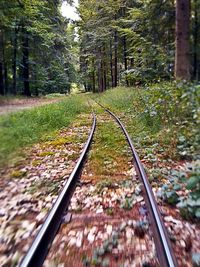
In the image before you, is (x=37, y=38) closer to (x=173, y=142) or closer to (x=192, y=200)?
(x=173, y=142)

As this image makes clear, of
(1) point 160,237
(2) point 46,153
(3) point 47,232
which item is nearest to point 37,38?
(2) point 46,153

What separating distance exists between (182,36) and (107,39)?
842 inches

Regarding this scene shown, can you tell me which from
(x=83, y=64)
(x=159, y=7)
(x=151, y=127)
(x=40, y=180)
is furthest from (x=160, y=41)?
(x=83, y=64)

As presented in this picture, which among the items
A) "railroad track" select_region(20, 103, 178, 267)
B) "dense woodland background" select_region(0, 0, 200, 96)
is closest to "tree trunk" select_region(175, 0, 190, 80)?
"dense woodland background" select_region(0, 0, 200, 96)

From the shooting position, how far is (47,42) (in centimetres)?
2380

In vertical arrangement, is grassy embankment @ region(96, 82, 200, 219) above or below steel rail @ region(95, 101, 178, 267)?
above

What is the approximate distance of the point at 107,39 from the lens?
30469 millimetres

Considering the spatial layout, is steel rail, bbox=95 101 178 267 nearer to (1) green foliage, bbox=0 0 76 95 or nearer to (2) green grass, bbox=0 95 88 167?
(2) green grass, bbox=0 95 88 167

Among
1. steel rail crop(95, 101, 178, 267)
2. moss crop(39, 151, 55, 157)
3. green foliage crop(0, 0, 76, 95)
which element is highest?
green foliage crop(0, 0, 76, 95)

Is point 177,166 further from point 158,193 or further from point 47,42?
point 47,42

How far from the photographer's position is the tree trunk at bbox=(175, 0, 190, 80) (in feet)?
32.8

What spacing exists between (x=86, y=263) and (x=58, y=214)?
1.05m

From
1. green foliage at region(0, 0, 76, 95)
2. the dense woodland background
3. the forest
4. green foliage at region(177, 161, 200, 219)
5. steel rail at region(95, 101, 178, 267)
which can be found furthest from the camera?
green foliage at region(0, 0, 76, 95)

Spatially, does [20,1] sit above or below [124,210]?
above
